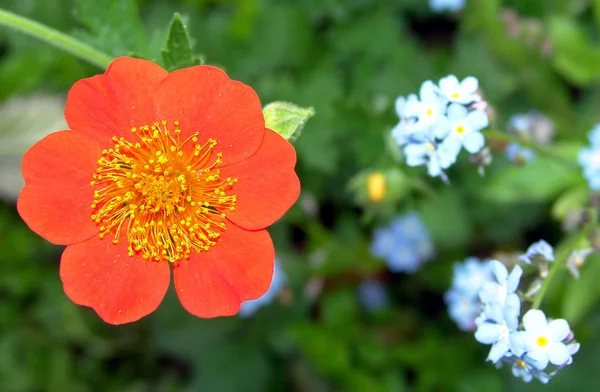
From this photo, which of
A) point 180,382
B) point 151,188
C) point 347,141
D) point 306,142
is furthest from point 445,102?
point 180,382

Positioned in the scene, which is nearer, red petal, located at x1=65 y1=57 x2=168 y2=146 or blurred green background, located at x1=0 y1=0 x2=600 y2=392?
red petal, located at x1=65 y1=57 x2=168 y2=146

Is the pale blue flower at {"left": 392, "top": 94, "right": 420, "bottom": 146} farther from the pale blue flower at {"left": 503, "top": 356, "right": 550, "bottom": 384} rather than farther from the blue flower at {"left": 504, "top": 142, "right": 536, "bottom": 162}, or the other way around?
the pale blue flower at {"left": 503, "top": 356, "right": 550, "bottom": 384}

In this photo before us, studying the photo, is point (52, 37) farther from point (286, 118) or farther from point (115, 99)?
point (286, 118)

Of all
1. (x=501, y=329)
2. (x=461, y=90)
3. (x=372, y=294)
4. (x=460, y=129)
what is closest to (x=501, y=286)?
(x=501, y=329)

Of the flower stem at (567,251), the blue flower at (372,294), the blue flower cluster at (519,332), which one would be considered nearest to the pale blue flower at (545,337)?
the blue flower cluster at (519,332)

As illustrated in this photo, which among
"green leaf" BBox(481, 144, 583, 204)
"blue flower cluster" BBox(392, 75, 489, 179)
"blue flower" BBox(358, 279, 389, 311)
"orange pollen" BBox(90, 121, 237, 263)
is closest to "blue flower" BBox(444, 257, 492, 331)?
"green leaf" BBox(481, 144, 583, 204)

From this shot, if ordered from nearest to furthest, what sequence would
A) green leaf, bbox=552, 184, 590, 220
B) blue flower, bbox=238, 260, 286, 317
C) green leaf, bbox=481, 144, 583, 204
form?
green leaf, bbox=552, 184, 590, 220, green leaf, bbox=481, 144, 583, 204, blue flower, bbox=238, 260, 286, 317

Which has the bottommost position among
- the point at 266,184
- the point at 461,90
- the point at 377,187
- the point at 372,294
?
the point at 372,294
